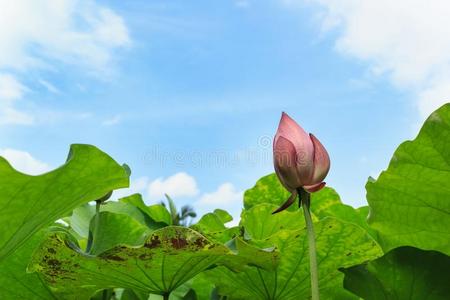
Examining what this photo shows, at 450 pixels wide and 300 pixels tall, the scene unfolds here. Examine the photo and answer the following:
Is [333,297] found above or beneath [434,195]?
beneath

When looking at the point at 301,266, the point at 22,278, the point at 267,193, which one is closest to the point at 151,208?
the point at 267,193

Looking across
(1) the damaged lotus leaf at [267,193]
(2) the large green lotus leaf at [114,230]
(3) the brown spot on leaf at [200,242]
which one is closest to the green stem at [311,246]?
(3) the brown spot on leaf at [200,242]

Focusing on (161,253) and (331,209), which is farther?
(331,209)

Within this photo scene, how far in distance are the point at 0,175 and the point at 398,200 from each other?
561 millimetres

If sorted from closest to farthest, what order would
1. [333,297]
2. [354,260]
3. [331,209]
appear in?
[354,260] < [333,297] < [331,209]

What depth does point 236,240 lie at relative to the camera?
0.66 m

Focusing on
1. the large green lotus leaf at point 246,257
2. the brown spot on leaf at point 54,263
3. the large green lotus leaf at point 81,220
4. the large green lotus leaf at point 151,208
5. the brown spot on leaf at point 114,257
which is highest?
the large green lotus leaf at point 151,208

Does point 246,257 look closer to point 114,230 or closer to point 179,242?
point 179,242

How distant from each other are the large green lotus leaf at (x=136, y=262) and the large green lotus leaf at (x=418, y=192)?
291 millimetres

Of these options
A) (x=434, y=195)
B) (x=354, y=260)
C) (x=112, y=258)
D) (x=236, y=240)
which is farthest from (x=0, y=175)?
A: (x=434, y=195)

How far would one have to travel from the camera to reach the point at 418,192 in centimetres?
83

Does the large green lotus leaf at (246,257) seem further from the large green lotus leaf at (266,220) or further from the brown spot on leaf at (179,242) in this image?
the large green lotus leaf at (266,220)

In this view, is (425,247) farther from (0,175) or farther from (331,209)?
(0,175)

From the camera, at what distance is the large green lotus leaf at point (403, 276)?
0.76m
